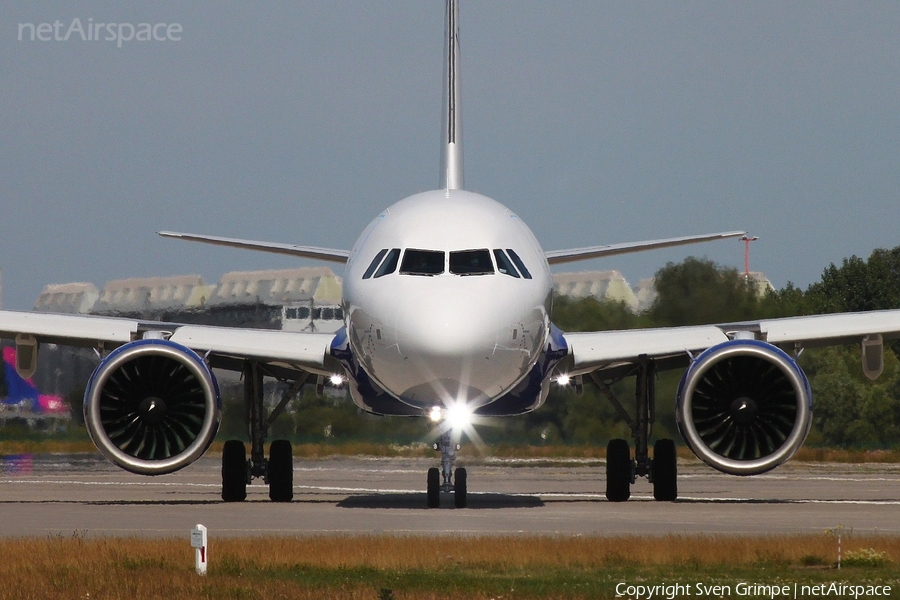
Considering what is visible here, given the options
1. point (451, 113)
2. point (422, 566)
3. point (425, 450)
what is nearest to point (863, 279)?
point (425, 450)

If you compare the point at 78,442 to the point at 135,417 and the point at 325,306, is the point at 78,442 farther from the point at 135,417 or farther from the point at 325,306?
the point at 135,417

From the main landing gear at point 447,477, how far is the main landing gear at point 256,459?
8.45ft

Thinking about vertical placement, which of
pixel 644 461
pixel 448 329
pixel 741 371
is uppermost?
pixel 448 329

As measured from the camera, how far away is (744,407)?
19.3m

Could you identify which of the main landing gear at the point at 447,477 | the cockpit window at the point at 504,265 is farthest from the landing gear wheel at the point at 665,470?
the cockpit window at the point at 504,265

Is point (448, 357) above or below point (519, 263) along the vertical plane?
below

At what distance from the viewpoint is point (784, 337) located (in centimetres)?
2103

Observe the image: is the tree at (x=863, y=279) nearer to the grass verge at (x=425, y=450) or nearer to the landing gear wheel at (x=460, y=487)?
the grass verge at (x=425, y=450)

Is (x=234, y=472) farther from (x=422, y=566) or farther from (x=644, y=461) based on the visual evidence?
(x=422, y=566)

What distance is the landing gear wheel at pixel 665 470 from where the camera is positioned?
2193cm

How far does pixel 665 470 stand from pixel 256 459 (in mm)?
5882

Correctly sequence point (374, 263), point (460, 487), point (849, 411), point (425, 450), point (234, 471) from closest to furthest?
1. point (374, 263)
2. point (460, 487)
3. point (234, 471)
4. point (425, 450)
5. point (849, 411)

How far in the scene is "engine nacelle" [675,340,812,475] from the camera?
1912cm

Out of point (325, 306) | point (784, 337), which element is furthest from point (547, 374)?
point (325, 306)
